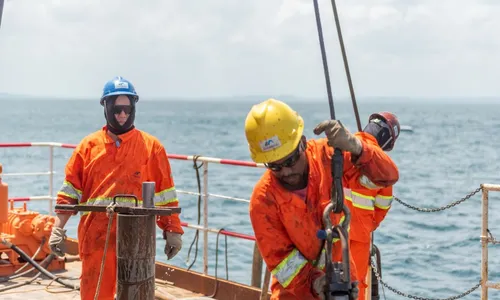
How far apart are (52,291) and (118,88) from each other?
300 cm

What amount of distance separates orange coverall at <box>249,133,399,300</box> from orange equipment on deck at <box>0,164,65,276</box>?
526 centimetres

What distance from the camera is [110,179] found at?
6254mm

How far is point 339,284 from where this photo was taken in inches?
164

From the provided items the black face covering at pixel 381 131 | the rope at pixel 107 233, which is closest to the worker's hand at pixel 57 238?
the rope at pixel 107 233

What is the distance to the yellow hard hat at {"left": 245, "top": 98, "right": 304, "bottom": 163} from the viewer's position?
430 centimetres

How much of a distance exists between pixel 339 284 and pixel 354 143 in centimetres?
65

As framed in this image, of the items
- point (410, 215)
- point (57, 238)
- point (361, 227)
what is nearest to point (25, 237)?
Result: point (57, 238)

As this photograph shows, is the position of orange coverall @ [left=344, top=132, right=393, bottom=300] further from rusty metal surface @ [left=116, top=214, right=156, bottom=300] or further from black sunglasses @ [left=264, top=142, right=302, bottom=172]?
black sunglasses @ [left=264, top=142, right=302, bottom=172]

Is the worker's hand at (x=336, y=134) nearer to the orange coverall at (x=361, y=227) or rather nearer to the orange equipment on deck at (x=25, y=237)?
the orange coverall at (x=361, y=227)

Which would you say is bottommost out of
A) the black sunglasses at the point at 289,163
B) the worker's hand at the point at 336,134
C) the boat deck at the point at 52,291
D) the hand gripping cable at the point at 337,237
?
the boat deck at the point at 52,291

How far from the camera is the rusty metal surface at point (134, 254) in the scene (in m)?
5.54

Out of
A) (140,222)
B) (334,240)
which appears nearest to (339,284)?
(334,240)

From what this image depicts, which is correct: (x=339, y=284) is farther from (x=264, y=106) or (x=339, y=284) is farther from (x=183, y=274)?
(x=183, y=274)

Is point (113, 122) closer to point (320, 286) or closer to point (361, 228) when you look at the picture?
point (361, 228)
